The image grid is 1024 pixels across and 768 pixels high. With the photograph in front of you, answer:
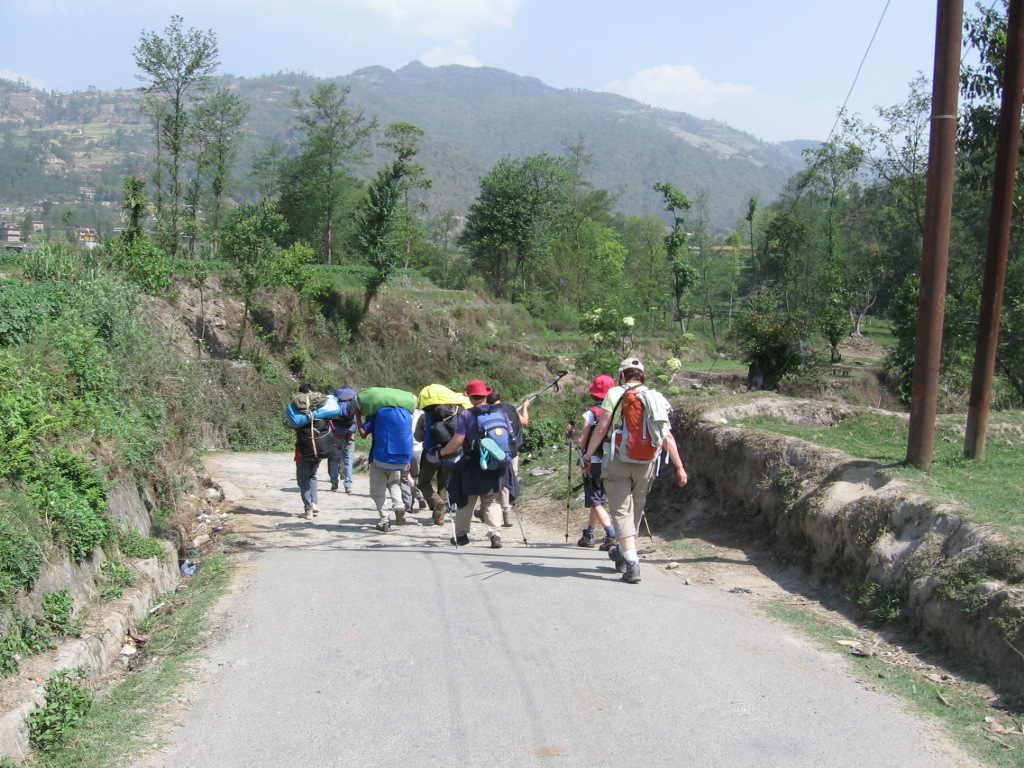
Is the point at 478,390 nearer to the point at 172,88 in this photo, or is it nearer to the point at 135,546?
the point at 135,546

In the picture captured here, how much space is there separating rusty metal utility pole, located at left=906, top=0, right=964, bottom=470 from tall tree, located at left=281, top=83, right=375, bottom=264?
43808mm

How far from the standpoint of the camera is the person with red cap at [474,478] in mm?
9797

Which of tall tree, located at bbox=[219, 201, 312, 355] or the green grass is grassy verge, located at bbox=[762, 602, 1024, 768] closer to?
the green grass

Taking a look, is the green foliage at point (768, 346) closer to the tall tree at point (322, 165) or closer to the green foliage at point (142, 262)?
the green foliage at point (142, 262)

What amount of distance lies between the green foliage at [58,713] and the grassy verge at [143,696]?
49 mm

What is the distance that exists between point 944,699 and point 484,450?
5.17 m

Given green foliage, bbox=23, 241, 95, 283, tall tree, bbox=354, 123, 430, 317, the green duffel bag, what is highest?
tall tree, bbox=354, 123, 430, 317

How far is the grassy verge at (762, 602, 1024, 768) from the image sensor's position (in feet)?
15.8

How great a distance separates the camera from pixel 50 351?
9383mm

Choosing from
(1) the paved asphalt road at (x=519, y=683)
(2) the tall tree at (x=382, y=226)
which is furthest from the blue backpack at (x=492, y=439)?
(2) the tall tree at (x=382, y=226)

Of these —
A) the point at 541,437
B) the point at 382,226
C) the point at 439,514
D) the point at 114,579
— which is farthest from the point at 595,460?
the point at 382,226

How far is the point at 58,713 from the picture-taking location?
15.7ft

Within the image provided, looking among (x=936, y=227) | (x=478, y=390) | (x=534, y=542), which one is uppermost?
(x=936, y=227)

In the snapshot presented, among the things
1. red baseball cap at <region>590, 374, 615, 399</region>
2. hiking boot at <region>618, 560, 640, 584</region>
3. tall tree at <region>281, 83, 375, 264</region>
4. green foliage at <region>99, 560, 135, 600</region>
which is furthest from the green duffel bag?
tall tree at <region>281, 83, 375, 264</region>
